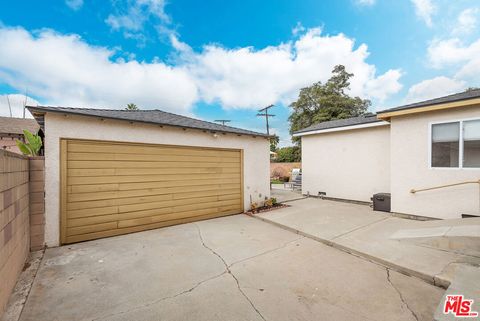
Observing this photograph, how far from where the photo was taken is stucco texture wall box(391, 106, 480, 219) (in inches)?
188

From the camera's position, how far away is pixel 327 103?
22.2 metres

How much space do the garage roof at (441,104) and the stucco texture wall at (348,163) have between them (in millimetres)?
1561

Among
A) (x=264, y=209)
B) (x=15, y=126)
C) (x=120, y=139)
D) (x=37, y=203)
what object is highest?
(x=15, y=126)

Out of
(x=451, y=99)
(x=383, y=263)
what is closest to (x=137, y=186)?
(x=383, y=263)

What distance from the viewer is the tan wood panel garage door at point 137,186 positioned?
4133 millimetres

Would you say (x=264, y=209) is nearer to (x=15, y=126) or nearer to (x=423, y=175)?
(x=423, y=175)

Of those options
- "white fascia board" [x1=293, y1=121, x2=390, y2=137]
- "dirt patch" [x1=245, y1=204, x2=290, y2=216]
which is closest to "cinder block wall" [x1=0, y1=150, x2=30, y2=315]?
"dirt patch" [x1=245, y1=204, x2=290, y2=216]

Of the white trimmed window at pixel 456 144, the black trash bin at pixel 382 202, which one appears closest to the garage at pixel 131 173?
the black trash bin at pixel 382 202

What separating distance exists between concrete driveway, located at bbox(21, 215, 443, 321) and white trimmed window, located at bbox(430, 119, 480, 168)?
4.11 meters

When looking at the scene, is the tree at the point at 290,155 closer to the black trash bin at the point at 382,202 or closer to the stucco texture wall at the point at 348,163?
the stucco texture wall at the point at 348,163

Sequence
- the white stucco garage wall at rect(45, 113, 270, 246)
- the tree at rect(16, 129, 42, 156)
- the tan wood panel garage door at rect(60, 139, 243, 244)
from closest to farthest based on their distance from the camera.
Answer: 1. the white stucco garage wall at rect(45, 113, 270, 246)
2. the tan wood panel garage door at rect(60, 139, 243, 244)
3. the tree at rect(16, 129, 42, 156)

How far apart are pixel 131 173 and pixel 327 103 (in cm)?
2248

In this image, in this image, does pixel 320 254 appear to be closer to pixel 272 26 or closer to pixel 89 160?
pixel 89 160

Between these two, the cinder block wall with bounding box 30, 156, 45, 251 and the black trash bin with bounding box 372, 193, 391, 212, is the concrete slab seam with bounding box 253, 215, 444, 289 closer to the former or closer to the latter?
the black trash bin with bounding box 372, 193, 391, 212
